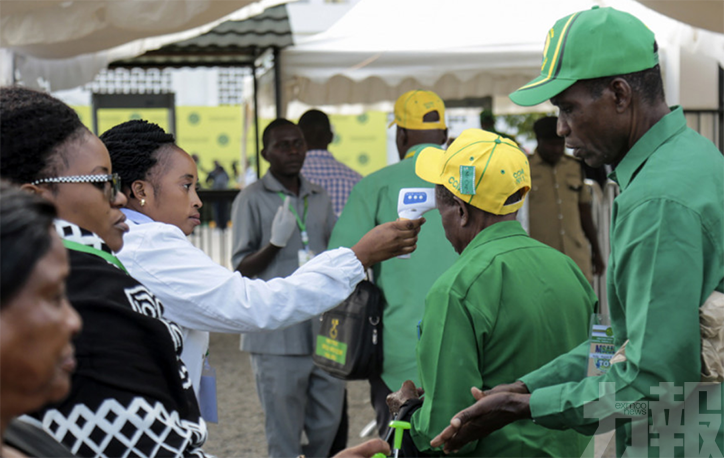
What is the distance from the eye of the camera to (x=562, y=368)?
2.22 m

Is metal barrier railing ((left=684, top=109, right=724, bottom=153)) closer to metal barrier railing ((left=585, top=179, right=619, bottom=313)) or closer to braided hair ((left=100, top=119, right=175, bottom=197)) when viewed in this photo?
metal barrier railing ((left=585, top=179, right=619, bottom=313))

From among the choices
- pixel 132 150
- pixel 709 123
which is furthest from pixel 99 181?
pixel 709 123

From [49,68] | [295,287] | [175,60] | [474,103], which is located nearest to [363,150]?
[474,103]

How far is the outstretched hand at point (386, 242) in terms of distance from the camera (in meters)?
2.69

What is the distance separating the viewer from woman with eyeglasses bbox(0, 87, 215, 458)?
1.55 m

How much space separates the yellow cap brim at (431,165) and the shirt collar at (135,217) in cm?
89

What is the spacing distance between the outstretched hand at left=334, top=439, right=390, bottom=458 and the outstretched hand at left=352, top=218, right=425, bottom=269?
0.73 metres

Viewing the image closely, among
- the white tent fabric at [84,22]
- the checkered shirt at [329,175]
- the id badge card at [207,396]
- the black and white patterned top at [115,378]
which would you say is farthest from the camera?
the checkered shirt at [329,175]

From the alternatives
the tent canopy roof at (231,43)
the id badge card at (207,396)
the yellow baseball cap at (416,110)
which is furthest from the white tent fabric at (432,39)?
the id badge card at (207,396)

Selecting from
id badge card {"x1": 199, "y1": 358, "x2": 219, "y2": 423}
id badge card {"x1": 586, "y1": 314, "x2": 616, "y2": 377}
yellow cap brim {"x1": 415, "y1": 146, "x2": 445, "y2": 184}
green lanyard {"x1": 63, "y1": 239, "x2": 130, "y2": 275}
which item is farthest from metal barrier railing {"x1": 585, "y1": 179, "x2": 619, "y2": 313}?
green lanyard {"x1": 63, "y1": 239, "x2": 130, "y2": 275}

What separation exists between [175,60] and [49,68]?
3.03 metres

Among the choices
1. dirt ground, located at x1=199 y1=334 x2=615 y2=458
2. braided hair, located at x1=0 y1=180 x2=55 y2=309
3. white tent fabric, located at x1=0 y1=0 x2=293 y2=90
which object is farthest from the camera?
dirt ground, located at x1=199 y1=334 x2=615 y2=458

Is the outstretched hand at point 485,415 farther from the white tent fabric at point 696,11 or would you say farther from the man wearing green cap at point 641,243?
the white tent fabric at point 696,11

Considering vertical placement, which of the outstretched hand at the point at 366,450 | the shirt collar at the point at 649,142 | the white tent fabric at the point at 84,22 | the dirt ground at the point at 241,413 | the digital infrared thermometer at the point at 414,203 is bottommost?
the dirt ground at the point at 241,413
